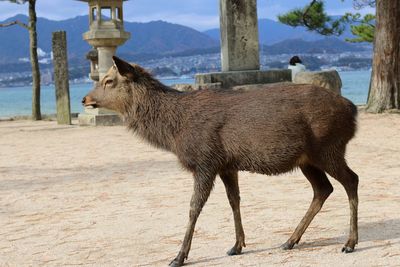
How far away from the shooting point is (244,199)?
23.9 feet

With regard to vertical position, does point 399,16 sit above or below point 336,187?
above

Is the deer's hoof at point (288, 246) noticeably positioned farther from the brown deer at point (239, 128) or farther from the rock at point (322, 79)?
the rock at point (322, 79)

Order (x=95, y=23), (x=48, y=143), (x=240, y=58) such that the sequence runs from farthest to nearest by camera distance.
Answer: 1. (x=95, y=23)
2. (x=240, y=58)
3. (x=48, y=143)

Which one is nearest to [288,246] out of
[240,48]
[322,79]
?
[240,48]

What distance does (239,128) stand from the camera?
494cm

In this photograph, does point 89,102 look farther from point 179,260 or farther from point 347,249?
point 347,249

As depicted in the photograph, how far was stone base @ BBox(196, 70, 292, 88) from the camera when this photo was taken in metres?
15.2

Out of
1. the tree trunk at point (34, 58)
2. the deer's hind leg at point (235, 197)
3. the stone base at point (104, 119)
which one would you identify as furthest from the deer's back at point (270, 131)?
the tree trunk at point (34, 58)

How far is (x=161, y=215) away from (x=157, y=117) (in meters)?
1.77

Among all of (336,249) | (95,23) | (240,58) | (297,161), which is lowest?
(336,249)

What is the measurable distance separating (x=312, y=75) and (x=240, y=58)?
181cm

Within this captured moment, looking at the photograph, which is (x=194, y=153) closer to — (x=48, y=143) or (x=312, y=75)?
(x=48, y=143)

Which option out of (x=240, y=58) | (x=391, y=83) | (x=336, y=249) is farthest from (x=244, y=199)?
(x=391, y=83)

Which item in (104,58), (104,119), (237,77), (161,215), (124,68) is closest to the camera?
(124,68)
